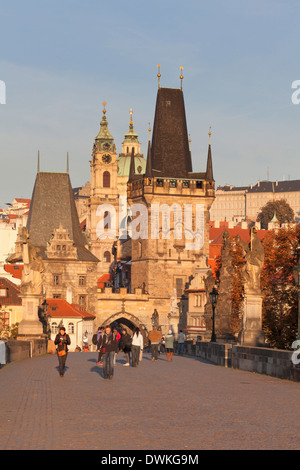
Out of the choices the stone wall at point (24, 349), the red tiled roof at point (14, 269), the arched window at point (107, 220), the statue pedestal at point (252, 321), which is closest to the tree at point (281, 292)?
the stone wall at point (24, 349)

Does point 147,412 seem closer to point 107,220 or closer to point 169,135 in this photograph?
point 169,135

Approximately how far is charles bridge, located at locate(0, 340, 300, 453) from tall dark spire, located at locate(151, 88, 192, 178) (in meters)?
104

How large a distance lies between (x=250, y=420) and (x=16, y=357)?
813 inches

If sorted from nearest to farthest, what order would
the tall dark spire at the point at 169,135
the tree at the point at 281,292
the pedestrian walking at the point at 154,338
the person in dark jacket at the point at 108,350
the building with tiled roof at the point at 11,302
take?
the person in dark jacket at the point at 108,350, the pedestrian walking at the point at 154,338, the tree at the point at 281,292, the building with tiled roof at the point at 11,302, the tall dark spire at the point at 169,135

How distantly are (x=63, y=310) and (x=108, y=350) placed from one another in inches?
3496

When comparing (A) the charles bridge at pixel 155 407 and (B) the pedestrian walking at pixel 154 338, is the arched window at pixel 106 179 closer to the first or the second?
(B) the pedestrian walking at pixel 154 338

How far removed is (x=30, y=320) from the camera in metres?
42.0

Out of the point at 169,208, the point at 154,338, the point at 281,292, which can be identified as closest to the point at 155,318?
the point at 169,208

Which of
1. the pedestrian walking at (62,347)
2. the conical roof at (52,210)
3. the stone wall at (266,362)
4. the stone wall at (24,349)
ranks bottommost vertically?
the stone wall at (24,349)

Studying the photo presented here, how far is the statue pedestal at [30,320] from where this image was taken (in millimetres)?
41531

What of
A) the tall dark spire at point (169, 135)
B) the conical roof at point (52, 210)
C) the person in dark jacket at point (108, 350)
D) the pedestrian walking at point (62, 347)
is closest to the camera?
the person in dark jacket at point (108, 350)

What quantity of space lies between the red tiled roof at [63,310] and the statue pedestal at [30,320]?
6908 centimetres

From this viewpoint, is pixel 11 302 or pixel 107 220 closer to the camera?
pixel 11 302
